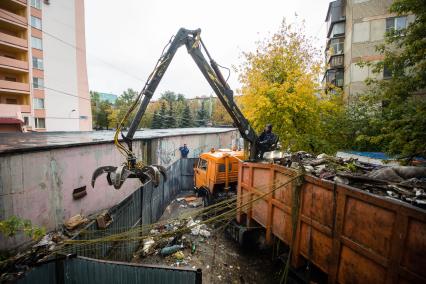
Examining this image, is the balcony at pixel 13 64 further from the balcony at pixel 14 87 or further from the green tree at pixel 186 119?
the green tree at pixel 186 119

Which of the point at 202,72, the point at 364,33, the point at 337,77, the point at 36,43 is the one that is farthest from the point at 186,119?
the point at 202,72

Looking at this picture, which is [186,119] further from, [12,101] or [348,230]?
[348,230]

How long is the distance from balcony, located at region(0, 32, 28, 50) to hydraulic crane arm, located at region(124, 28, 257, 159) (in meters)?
25.8

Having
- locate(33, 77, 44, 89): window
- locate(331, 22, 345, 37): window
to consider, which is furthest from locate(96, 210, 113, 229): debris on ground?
locate(331, 22, 345, 37): window

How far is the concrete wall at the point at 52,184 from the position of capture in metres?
5.19

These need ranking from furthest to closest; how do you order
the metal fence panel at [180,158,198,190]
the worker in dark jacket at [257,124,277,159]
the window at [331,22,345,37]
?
the window at [331,22,345,37], the metal fence panel at [180,158,198,190], the worker in dark jacket at [257,124,277,159]

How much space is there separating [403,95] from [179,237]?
9676 mm

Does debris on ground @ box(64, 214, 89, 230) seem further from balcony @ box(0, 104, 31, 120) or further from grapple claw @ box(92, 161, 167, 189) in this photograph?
balcony @ box(0, 104, 31, 120)

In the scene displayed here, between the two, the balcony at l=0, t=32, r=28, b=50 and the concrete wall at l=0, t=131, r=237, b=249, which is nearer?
the concrete wall at l=0, t=131, r=237, b=249

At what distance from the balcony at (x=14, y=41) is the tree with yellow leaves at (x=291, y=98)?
23570 mm

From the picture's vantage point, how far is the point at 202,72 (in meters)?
5.60

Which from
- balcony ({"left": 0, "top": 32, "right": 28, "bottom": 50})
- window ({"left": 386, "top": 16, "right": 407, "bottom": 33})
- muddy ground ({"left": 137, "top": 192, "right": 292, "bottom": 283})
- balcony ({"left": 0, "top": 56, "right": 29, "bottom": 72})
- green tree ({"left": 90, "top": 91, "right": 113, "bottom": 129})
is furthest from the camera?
green tree ({"left": 90, "top": 91, "right": 113, "bottom": 129})

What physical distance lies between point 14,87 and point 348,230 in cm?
2943

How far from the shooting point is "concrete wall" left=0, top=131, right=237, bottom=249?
519 centimetres
